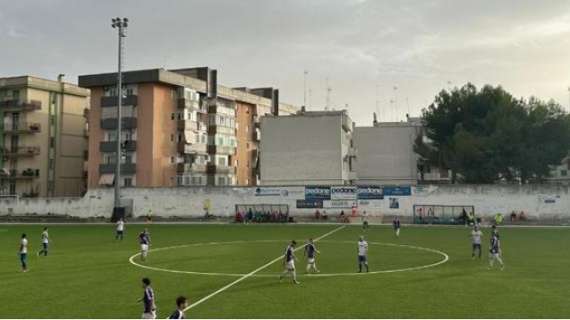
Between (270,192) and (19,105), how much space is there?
48.1m

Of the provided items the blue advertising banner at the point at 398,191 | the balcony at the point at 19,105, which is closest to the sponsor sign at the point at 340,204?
the blue advertising banner at the point at 398,191

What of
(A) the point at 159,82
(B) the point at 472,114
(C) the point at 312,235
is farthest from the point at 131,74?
(B) the point at 472,114

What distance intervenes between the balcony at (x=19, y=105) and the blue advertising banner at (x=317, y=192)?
50.5m

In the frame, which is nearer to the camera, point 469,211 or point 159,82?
point 469,211

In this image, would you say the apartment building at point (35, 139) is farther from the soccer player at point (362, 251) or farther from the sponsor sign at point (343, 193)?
the soccer player at point (362, 251)

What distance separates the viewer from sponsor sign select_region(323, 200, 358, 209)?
236 feet

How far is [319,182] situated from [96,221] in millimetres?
33360

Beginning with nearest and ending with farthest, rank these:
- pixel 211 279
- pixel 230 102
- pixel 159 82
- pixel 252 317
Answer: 1. pixel 252 317
2. pixel 211 279
3. pixel 159 82
4. pixel 230 102

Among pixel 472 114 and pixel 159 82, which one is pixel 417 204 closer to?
pixel 472 114

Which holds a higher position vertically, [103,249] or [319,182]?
[319,182]

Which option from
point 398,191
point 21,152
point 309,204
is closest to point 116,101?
point 21,152

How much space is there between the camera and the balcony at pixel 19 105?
91125 millimetres

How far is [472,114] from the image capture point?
277 feet

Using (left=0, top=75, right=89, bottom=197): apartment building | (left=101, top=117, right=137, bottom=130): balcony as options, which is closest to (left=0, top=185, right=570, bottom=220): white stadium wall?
(left=0, top=75, right=89, bottom=197): apartment building
